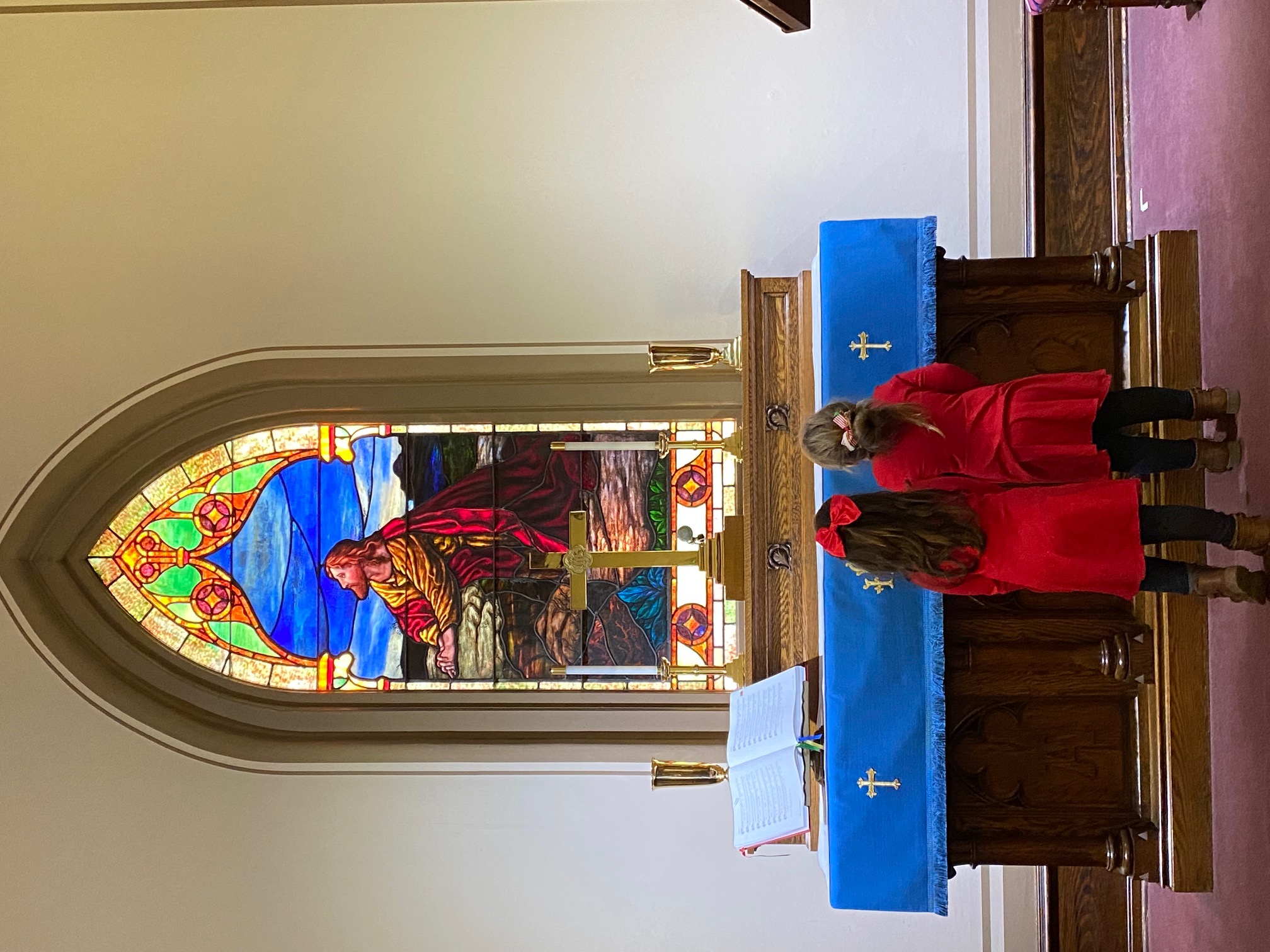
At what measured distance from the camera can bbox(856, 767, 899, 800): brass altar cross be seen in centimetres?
316

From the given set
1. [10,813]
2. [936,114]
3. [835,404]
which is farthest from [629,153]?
[10,813]


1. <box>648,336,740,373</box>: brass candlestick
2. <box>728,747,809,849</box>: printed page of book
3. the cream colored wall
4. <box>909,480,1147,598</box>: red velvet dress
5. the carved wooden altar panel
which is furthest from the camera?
the cream colored wall

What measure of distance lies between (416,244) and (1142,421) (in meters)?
3.04

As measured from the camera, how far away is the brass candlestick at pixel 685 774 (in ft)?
12.0

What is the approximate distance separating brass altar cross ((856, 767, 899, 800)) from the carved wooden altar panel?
0.47 metres

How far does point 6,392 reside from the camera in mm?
4406

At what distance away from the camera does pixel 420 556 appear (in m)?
4.61

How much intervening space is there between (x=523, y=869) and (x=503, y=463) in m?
1.86

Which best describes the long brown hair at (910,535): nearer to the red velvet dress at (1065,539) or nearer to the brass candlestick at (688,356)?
the red velvet dress at (1065,539)

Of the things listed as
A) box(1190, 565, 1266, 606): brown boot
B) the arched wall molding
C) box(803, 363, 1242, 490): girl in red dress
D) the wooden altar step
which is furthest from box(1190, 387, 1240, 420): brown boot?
the arched wall molding

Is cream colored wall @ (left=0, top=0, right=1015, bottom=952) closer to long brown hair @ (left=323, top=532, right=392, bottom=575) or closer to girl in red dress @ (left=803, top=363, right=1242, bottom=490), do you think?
long brown hair @ (left=323, top=532, right=392, bottom=575)

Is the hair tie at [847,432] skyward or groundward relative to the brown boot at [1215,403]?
groundward

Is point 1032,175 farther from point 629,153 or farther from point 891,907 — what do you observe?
point 891,907

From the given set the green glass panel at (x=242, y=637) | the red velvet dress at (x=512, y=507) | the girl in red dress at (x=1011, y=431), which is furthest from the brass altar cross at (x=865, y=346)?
the green glass panel at (x=242, y=637)
